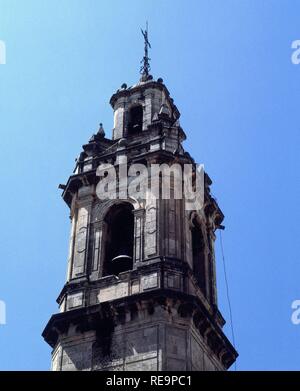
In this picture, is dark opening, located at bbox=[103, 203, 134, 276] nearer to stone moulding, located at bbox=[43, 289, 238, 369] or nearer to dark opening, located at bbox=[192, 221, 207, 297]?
dark opening, located at bbox=[192, 221, 207, 297]

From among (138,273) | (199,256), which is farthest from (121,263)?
(199,256)

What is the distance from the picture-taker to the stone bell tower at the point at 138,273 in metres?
26.6

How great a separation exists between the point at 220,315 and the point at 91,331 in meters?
5.46

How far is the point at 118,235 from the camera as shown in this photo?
103ft

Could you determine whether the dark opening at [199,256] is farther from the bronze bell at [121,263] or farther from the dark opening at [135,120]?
the dark opening at [135,120]

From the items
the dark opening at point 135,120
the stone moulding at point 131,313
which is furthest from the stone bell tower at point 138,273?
the dark opening at point 135,120

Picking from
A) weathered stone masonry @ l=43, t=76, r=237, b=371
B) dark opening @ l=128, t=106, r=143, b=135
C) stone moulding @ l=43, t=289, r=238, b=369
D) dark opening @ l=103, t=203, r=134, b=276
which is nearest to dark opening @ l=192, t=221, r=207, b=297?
weathered stone masonry @ l=43, t=76, r=237, b=371

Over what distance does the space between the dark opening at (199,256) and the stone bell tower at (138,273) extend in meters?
0.04

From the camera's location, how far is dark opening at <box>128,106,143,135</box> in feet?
116

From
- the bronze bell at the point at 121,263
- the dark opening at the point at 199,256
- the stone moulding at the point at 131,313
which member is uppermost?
the dark opening at the point at 199,256

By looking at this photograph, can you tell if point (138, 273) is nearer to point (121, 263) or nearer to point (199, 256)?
point (121, 263)

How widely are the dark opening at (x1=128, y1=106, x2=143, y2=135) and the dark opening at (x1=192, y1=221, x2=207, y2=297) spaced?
536 centimetres
